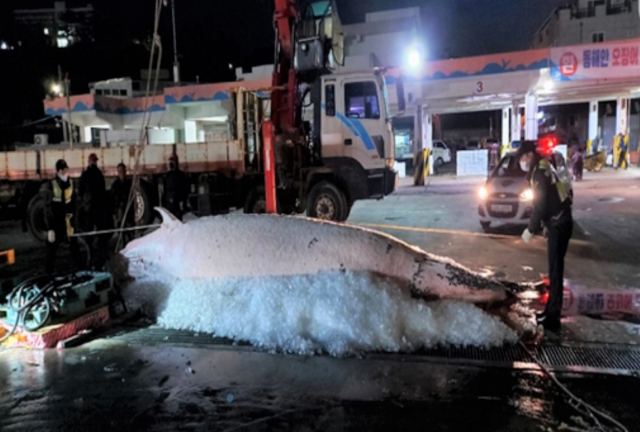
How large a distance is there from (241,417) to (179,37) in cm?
6315

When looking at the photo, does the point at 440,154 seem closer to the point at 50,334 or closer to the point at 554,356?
the point at 554,356

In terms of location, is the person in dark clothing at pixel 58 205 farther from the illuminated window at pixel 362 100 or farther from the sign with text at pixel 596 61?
the sign with text at pixel 596 61

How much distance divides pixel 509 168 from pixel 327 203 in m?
4.08

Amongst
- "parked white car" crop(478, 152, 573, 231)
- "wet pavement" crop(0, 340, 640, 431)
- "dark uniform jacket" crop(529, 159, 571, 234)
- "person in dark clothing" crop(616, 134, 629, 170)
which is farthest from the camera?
"person in dark clothing" crop(616, 134, 629, 170)

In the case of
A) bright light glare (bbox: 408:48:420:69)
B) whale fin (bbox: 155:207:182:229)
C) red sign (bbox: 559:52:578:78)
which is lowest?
whale fin (bbox: 155:207:182:229)

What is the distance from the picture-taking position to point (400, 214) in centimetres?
1441

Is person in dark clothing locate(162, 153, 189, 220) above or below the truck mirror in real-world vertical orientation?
below

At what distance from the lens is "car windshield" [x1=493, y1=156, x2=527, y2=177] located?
1154cm

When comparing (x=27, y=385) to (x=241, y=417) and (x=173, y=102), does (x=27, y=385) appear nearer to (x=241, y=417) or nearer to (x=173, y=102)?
(x=241, y=417)

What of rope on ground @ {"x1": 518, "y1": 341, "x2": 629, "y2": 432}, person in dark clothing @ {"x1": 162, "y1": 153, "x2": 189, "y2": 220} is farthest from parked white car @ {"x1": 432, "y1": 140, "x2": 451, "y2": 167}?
rope on ground @ {"x1": 518, "y1": 341, "x2": 629, "y2": 432}

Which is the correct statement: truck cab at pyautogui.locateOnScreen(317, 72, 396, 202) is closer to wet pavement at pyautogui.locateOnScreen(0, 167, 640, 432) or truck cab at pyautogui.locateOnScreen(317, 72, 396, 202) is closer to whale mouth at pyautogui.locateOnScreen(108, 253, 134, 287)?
whale mouth at pyautogui.locateOnScreen(108, 253, 134, 287)

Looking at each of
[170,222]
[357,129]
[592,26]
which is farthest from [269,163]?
[592,26]

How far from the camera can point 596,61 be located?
21484 millimetres

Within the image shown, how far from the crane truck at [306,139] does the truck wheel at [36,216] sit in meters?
0.14
